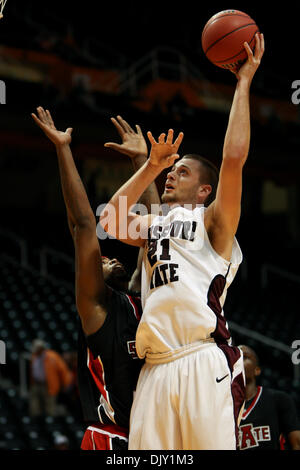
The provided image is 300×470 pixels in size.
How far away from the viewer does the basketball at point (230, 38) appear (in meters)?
3.26

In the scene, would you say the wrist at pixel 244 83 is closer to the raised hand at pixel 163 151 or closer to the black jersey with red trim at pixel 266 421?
the raised hand at pixel 163 151

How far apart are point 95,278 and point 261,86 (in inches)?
605

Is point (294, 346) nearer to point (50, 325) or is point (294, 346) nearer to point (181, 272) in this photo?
point (50, 325)

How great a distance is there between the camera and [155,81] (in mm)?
16141

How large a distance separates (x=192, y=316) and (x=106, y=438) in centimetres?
87

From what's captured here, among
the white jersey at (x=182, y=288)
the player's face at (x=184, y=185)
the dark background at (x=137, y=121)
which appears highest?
the dark background at (x=137, y=121)

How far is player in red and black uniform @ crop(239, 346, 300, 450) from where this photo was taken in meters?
4.34

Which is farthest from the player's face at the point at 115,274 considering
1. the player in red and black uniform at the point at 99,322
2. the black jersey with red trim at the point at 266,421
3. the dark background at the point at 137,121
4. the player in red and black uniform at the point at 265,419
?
the dark background at the point at 137,121

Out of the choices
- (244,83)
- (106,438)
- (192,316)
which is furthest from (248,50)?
(106,438)

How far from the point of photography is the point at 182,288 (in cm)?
306

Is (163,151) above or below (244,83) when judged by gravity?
below

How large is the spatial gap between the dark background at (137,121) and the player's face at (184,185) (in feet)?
27.6

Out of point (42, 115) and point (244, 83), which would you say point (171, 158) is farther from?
point (42, 115)
